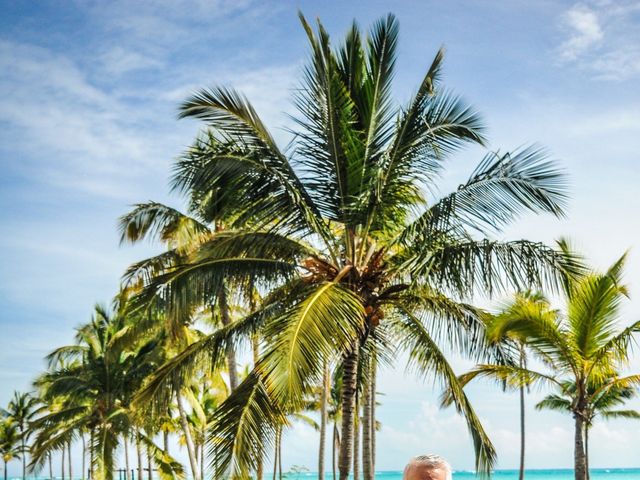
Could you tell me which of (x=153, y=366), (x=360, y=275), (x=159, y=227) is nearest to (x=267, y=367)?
(x=360, y=275)

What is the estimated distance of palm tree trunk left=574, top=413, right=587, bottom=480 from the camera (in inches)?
668

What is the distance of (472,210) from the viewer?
12.7 m

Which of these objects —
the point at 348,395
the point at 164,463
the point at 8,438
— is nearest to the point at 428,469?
the point at 348,395

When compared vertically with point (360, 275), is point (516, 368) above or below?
below

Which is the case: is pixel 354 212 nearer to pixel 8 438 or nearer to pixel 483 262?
pixel 483 262

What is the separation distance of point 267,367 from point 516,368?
7334 millimetres

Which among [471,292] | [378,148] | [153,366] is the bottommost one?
[153,366]

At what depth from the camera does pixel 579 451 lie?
672 inches

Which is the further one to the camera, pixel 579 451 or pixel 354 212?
pixel 579 451

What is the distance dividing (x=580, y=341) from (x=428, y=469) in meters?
→ 15.9

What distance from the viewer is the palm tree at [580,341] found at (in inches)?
647

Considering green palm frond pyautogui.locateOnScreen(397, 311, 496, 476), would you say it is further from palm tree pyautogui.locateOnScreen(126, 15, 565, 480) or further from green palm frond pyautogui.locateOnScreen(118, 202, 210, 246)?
green palm frond pyautogui.locateOnScreen(118, 202, 210, 246)

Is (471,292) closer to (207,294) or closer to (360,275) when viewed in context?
(360,275)

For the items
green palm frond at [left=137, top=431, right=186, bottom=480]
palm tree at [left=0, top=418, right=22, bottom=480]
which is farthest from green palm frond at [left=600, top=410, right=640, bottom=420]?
palm tree at [left=0, top=418, right=22, bottom=480]
